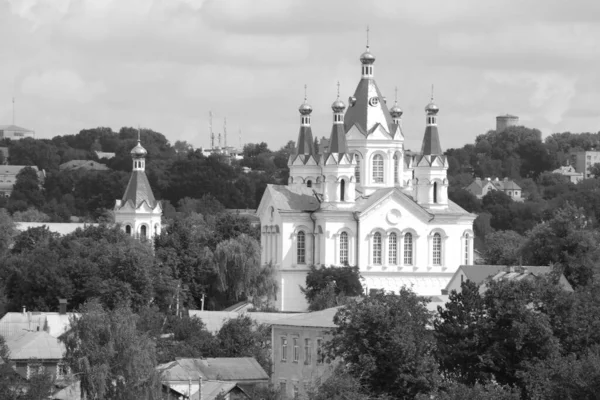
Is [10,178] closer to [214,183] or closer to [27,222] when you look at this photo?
[214,183]

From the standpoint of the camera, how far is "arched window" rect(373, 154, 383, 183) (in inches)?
3543

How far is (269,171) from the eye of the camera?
17150 cm

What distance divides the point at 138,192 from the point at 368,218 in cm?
1548

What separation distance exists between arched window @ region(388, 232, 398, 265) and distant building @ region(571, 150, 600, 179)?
98.9m

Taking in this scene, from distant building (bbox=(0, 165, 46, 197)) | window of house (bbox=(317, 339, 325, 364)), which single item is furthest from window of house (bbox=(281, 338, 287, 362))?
distant building (bbox=(0, 165, 46, 197))

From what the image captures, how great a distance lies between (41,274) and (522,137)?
108 metres

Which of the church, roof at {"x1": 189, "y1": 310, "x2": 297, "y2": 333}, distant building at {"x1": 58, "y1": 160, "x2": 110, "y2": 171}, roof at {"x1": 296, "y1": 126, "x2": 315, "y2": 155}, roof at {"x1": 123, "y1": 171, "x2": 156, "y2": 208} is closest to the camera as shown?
roof at {"x1": 189, "y1": 310, "x2": 297, "y2": 333}

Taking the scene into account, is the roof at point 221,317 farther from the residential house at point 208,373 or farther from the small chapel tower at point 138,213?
the small chapel tower at point 138,213

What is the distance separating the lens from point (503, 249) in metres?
102

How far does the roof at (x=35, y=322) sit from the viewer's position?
70.5 metres

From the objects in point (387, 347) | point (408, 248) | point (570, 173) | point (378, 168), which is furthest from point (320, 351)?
point (570, 173)

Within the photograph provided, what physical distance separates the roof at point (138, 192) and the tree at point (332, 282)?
49.5ft

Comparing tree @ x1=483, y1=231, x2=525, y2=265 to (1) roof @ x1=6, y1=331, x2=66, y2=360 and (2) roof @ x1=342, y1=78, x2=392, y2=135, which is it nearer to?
(2) roof @ x1=342, y1=78, x2=392, y2=135

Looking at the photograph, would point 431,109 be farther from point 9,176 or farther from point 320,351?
point 9,176
